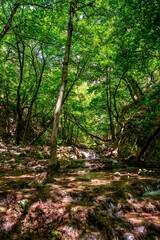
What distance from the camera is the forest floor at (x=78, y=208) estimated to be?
4.01 m

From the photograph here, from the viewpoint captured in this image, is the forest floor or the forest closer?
the forest floor

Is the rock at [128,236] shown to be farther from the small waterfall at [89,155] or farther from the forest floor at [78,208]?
the small waterfall at [89,155]

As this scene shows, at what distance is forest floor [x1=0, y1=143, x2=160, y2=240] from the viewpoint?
401cm

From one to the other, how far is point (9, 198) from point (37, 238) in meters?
1.61

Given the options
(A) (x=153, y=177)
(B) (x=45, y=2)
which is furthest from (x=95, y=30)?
(A) (x=153, y=177)

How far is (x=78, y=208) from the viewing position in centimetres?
471

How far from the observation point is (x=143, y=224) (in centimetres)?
434

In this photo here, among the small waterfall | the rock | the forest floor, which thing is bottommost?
the rock

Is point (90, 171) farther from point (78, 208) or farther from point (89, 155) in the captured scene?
point (89, 155)

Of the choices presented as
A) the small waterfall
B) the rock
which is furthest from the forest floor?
the small waterfall

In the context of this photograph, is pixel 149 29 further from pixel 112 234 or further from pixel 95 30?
pixel 95 30

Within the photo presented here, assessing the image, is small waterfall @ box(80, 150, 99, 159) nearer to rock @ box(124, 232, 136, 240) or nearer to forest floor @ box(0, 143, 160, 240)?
forest floor @ box(0, 143, 160, 240)

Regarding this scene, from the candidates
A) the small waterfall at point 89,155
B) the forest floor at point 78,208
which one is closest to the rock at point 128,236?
the forest floor at point 78,208

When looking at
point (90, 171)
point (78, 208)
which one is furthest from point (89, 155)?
point (78, 208)
